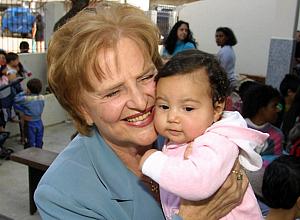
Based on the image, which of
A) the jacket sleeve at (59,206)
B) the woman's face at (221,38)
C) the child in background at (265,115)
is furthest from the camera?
the woman's face at (221,38)

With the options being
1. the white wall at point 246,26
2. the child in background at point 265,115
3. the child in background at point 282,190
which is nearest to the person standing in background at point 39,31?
the white wall at point 246,26

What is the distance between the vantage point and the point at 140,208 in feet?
5.55

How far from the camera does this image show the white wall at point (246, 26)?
40.7 feet

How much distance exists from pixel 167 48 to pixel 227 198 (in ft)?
19.0

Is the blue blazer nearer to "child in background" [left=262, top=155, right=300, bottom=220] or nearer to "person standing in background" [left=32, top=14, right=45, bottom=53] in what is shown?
"child in background" [left=262, top=155, right=300, bottom=220]

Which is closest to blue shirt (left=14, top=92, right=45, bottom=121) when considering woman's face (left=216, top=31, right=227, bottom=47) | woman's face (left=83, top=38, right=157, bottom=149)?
woman's face (left=216, top=31, right=227, bottom=47)

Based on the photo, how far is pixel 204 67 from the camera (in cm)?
163

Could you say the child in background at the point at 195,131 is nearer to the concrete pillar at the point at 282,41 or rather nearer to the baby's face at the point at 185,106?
the baby's face at the point at 185,106

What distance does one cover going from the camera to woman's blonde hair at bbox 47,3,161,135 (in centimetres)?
160

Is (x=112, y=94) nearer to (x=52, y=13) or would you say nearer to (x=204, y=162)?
(x=204, y=162)

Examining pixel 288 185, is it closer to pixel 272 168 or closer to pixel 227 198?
pixel 272 168

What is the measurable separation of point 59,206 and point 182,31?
6.04 metres

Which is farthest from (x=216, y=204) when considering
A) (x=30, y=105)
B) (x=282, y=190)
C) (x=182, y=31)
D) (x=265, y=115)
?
(x=182, y=31)

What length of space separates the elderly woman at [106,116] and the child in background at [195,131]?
87 mm
